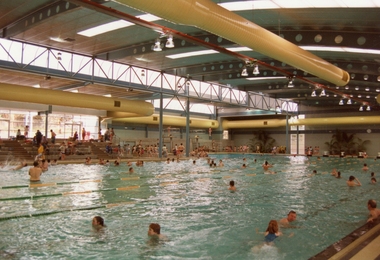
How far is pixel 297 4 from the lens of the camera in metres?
11.1

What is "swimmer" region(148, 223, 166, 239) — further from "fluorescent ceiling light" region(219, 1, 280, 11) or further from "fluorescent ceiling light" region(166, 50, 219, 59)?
"fluorescent ceiling light" region(166, 50, 219, 59)

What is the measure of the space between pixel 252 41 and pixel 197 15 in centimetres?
243

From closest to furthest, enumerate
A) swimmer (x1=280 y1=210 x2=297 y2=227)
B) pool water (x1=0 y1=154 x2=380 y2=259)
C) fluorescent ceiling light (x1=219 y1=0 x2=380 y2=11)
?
pool water (x1=0 y1=154 x2=380 y2=259), swimmer (x1=280 y1=210 x2=297 y2=227), fluorescent ceiling light (x1=219 y1=0 x2=380 y2=11)

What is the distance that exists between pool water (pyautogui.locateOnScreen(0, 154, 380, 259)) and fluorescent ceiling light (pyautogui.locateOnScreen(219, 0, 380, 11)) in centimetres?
625

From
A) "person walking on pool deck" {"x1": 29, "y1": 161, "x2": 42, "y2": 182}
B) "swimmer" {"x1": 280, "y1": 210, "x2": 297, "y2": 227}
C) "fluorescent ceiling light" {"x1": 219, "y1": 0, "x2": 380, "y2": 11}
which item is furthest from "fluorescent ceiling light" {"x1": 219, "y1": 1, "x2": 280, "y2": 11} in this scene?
"person walking on pool deck" {"x1": 29, "y1": 161, "x2": 42, "y2": 182}

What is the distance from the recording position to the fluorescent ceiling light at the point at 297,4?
10156 millimetres

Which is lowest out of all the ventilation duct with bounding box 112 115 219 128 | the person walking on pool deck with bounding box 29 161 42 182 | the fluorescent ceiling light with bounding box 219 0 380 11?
the person walking on pool deck with bounding box 29 161 42 182

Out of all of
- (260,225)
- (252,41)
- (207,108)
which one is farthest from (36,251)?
(207,108)

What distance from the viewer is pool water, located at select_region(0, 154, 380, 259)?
6.28 metres

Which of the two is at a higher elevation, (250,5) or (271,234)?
(250,5)

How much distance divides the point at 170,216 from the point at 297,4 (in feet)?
26.2

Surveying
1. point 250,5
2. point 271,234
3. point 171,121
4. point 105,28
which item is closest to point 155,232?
point 271,234

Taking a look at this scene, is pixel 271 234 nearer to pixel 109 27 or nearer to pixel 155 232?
pixel 155 232

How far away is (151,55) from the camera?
21.0 meters
